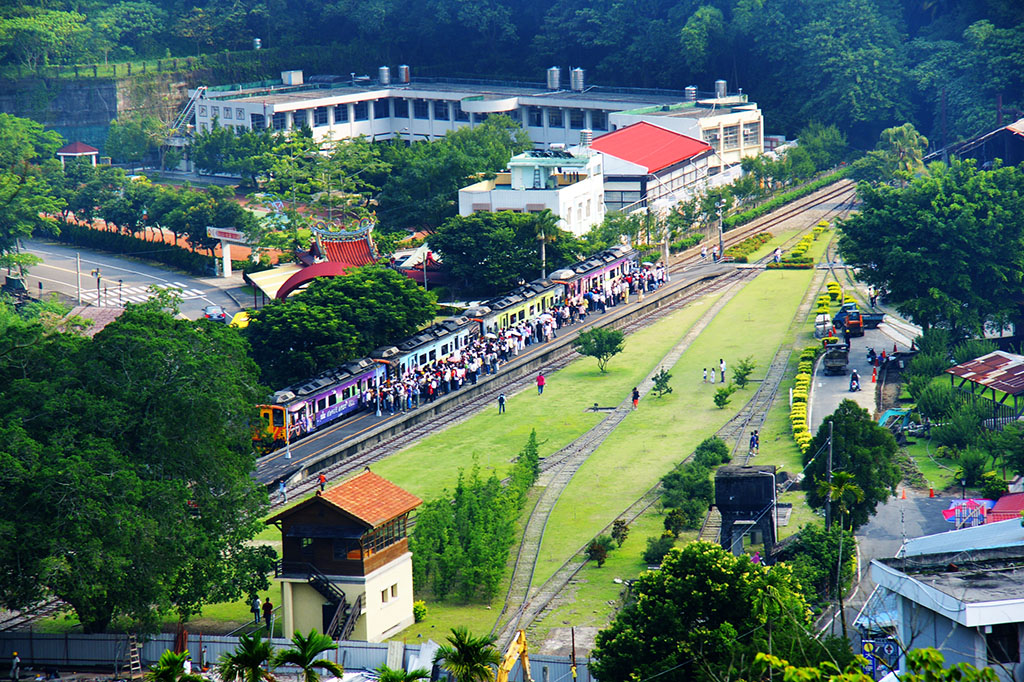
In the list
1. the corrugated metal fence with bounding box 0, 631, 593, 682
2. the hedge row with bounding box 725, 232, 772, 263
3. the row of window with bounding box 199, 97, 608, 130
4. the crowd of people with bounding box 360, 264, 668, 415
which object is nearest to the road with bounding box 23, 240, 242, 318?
the crowd of people with bounding box 360, 264, 668, 415

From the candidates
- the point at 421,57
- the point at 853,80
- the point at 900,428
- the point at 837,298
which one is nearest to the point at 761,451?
the point at 900,428

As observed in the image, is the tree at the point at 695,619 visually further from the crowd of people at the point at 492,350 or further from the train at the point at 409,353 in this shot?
the crowd of people at the point at 492,350

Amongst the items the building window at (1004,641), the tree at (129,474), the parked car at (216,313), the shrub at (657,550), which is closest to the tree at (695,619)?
the building window at (1004,641)

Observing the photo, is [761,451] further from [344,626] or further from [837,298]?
[837,298]

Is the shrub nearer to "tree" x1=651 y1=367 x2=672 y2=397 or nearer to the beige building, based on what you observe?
the beige building

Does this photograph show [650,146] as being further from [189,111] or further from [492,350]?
[189,111]

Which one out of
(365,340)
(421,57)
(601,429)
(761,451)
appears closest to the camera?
(761,451)

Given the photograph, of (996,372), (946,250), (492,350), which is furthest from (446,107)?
(996,372)
